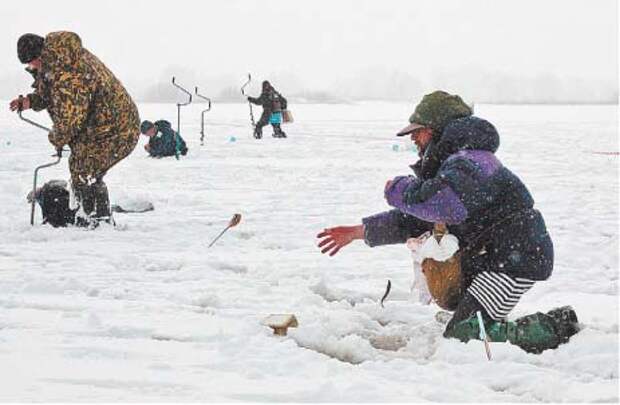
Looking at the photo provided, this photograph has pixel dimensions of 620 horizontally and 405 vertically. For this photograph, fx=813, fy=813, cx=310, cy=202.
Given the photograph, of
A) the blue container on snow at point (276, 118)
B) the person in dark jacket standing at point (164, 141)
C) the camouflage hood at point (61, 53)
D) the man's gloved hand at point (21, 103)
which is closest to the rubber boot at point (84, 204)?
the man's gloved hand at point (21, 103)

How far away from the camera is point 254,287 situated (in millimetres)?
4555

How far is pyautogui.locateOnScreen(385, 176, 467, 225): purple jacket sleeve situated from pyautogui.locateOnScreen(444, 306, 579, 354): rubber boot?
46 centimetres

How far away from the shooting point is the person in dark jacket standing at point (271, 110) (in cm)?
2033

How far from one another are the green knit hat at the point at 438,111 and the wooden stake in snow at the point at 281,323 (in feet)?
3.15

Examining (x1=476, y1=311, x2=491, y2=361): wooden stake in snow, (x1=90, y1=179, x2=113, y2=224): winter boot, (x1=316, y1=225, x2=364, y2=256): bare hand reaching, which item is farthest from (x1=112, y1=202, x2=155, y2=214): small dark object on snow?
(x1=476, y1=311, x2=491, y2=361): wooden stake in snow

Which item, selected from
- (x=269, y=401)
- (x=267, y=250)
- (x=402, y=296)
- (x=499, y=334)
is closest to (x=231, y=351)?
(x=269, y=401)

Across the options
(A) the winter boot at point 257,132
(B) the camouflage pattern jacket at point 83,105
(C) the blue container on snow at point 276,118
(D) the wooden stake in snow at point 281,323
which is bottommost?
(D) the wooden stake in snow at point 281,323

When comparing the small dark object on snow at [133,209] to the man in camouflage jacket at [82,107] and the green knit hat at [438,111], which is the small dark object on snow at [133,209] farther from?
the green knit hat at [438,111]

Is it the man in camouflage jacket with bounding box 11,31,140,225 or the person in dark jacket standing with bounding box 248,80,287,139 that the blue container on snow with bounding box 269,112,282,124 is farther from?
the man in camouflage jacket with bounding box 11,31,140,225

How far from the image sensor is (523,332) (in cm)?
341

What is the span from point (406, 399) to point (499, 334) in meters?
0.77

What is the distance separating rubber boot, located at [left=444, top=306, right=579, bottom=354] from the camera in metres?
3.40

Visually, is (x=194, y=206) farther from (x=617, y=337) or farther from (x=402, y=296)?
(x=617, y=337)

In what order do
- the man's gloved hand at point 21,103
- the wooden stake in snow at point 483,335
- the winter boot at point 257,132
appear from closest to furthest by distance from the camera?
the wooden stake in snow at point 483,335
the man's gloved hand at point 21,103
the winter boot at point 257,132
